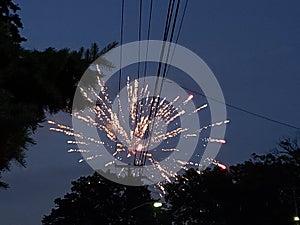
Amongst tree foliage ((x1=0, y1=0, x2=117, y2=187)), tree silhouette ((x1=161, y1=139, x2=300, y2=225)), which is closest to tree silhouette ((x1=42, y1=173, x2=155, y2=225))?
tree silhouette ((x1=161, y1=139, x2=300, y2=225))

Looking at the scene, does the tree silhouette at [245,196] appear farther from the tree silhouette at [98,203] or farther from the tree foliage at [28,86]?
the tree foliage at [28,86]

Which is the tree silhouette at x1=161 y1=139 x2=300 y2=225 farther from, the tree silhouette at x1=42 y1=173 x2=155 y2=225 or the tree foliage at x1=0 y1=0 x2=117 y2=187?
the tree foliage at x1=0 y1=0 x2=117 y2=187

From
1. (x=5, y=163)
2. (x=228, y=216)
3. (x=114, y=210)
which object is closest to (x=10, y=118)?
(x=5, y=163)

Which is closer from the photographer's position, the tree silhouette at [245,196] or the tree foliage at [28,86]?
the tree foliage at [28,86]

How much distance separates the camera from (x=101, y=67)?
203 centimetres

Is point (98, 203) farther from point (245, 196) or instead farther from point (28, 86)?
point (28, 86)

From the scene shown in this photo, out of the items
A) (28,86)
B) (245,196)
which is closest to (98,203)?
(245,196)

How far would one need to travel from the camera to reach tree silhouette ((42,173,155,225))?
2163 inches

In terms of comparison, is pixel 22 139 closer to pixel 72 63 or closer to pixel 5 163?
pixel 5 163

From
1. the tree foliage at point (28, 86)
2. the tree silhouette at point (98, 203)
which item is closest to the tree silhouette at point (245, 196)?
the tree silhouette at point (98, 203)

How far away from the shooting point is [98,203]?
57781 millimetres

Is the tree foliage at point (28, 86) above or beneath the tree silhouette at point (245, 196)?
beneath

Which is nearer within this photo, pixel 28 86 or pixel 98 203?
pixel 28 86

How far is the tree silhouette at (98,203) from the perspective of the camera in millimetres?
54944
